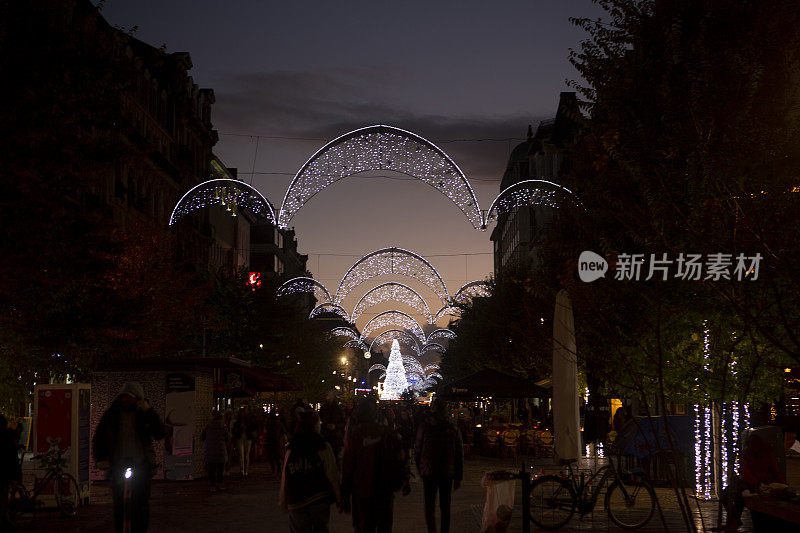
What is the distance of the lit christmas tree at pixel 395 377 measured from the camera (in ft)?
409

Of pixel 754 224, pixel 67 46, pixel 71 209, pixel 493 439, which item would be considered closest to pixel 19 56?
pixel 67 46

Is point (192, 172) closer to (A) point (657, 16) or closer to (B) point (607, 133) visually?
(A) point (657, 16)

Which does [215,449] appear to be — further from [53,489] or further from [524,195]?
[524,195]

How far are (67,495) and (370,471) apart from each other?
956 centimetres

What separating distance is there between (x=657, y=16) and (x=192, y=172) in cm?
4931

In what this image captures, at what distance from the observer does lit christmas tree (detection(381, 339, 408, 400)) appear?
124688 mm

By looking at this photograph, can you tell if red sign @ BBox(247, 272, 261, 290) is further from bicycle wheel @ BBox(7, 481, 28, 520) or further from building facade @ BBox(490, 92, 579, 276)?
bicycle wheel @ BBox(7, 481, 28, 520)

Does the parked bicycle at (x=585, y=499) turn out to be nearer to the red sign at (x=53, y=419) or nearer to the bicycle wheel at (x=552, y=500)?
the bicycle wheel at (x=552, y=500)

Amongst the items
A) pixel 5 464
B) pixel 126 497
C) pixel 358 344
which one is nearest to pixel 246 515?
pixel 5 464

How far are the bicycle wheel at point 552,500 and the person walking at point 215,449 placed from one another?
29.2ft

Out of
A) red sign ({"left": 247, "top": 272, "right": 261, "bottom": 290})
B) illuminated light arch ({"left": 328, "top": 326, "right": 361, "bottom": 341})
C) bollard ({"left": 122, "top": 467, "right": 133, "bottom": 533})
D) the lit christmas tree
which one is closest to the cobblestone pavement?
bollard ({"left": 122, "top": 467, "right": 133, "bottom": 533})

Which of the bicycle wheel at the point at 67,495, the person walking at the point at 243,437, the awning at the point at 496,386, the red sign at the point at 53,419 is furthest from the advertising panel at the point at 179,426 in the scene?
the awning at the point at 496,386

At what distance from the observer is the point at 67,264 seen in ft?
60.3

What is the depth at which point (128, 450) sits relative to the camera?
1173 centimetres
